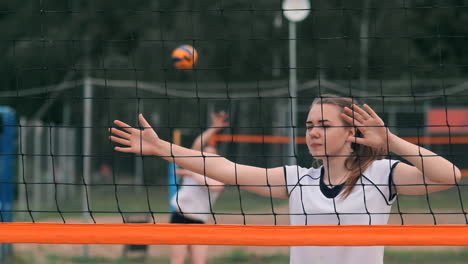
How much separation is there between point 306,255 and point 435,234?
1.87 ft

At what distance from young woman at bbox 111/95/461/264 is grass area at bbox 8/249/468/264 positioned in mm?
5472

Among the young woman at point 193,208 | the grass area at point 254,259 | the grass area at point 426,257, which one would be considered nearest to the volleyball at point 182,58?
the young woman at point 193,208

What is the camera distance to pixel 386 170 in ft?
10.2

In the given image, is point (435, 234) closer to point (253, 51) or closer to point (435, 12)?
point (435, 12)

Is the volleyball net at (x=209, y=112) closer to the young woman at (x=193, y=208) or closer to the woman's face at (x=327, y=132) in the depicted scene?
the woman's face at (x=327, y=132)

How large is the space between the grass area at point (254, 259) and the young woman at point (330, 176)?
18.0 feet

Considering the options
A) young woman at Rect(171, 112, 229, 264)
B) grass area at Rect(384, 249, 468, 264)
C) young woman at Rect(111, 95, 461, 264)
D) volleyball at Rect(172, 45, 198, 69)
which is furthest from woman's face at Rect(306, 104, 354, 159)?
grass area at Rect(384, 249, 468, 264)

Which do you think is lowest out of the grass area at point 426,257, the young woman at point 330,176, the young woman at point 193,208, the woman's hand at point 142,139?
the grass area at point 426,257

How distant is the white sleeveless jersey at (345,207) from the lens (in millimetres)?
3109

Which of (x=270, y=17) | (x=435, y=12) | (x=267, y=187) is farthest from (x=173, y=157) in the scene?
(x=270, y=17)

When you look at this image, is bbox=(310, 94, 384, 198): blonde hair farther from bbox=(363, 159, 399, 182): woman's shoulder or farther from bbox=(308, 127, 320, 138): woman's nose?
bbox=(308, 127, 320, 138): woman's nose

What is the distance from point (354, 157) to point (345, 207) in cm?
24

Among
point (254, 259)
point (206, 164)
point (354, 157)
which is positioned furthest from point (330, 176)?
point (254, 259)

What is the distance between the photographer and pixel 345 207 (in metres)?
3.14
